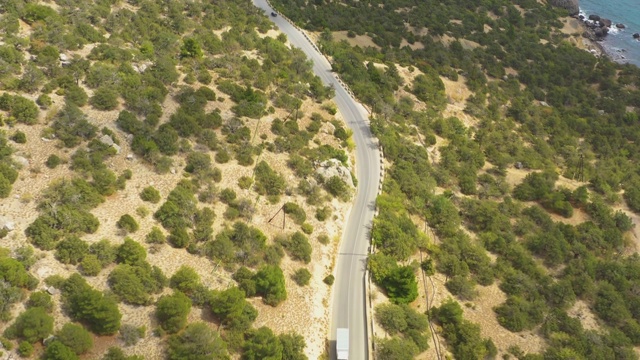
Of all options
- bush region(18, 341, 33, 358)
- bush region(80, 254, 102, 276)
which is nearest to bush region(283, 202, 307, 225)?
bush region(80, 254, 102, 276)

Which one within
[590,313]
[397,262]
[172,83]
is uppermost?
[172,83]

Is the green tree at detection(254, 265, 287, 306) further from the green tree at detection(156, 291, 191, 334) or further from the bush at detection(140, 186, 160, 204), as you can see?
the bush at detection(140, 186, 160, 204)

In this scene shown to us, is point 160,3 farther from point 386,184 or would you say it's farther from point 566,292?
point 566,292

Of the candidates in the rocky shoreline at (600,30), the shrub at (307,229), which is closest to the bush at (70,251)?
the shrub at (307,229)

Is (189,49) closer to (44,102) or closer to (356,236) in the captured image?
(44,102)

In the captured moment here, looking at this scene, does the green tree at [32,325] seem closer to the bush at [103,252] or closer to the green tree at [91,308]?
the green tree at [91,308]

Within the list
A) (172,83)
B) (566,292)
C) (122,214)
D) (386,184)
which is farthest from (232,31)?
(566,292)
